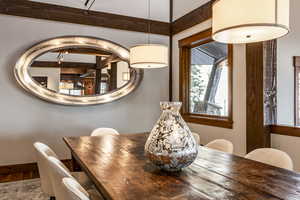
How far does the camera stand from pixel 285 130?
8.38 ft

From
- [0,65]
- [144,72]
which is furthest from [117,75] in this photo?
[0,65]

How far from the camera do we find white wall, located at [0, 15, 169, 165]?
3.41m

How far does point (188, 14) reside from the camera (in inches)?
159

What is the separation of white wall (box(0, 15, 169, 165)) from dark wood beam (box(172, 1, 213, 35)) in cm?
66

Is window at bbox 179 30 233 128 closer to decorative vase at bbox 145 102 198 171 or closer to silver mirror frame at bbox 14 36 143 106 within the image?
silver mirror frame at bbox 14 36 143 106

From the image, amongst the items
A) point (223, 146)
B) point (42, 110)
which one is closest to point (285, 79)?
point (223, 146)

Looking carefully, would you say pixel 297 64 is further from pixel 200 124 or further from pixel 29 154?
pixel 29 154

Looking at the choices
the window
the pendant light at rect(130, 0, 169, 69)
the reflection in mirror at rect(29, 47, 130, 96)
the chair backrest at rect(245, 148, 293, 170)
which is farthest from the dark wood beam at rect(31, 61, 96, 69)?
the chair backrest at rect(245, 148, 293, 170)

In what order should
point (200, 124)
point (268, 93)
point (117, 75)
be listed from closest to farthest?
point (268, 93)
point (200, 124)
point (117, 75)

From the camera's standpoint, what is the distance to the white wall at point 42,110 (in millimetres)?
3408

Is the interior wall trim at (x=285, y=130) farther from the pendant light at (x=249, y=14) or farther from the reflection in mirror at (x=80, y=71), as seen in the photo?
the reflection in mirror at (x=80, y=71)

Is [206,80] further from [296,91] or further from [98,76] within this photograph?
[98,76]

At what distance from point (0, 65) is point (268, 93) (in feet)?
11.9

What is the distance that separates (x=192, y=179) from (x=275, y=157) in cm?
83
